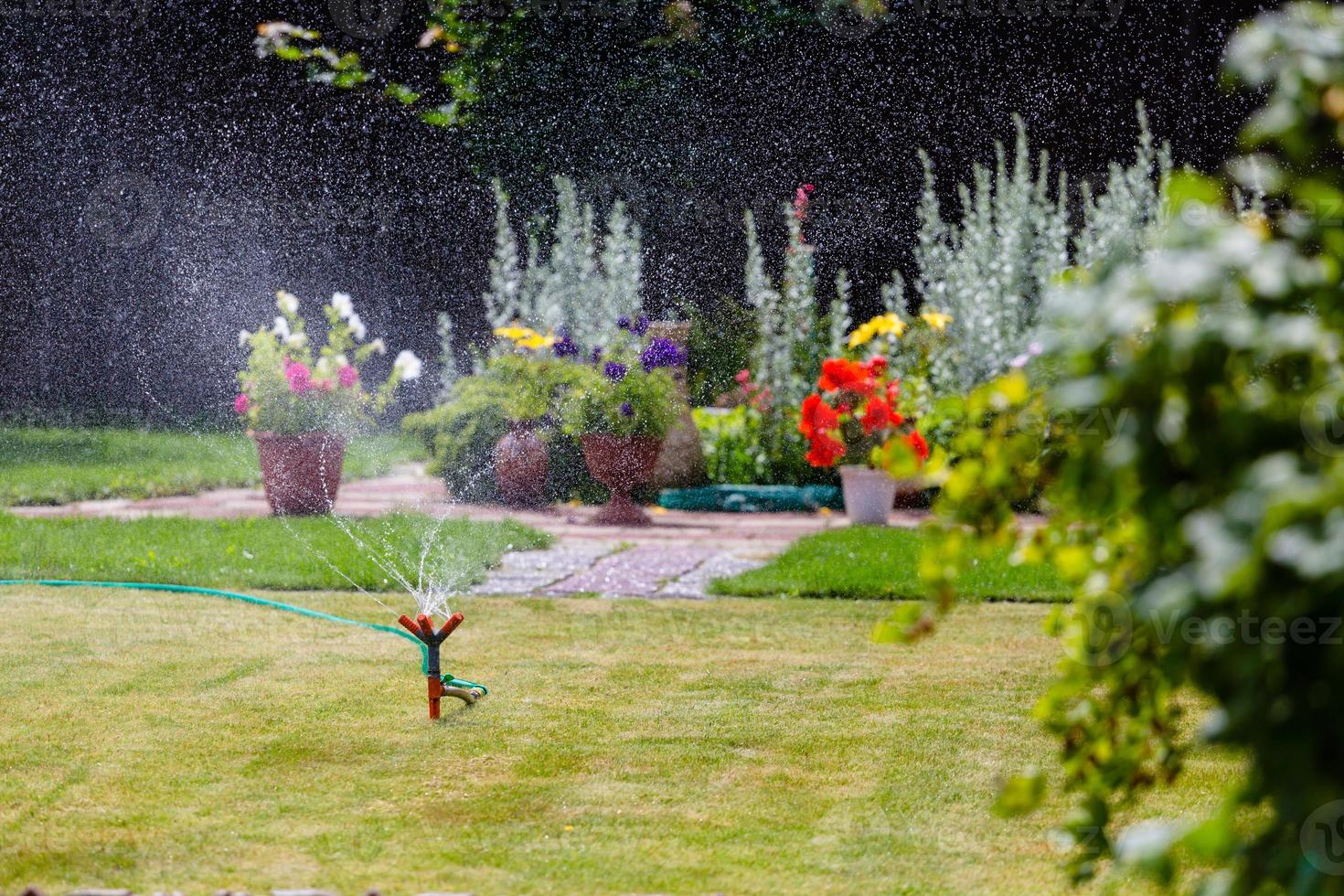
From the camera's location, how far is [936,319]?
6898 mm

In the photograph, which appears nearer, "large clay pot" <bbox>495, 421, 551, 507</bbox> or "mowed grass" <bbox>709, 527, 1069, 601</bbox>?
"mowed grass" <bbox>709, 527, 1069, 601</bbox>

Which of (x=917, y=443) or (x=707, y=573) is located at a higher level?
(x=917, y=443)

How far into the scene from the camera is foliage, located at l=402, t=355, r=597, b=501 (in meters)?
7.10

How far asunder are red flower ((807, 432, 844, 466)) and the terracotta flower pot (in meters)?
0.10

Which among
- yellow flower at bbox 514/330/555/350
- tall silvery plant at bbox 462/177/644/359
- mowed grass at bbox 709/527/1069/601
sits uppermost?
tall silvery plant at bbox 462/177/644/359

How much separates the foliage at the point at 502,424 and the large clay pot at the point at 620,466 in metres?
0.51

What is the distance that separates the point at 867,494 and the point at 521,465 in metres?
1.78

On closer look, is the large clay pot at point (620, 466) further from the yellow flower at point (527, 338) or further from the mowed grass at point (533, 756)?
the mowed grass at point (533, 756)

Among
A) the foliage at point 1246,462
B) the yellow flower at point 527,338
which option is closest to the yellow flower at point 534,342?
the yellow flower at point 527,338

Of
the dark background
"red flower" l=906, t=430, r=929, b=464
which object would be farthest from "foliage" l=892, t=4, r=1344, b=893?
the dark background

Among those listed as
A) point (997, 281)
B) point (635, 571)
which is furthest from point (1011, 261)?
point (635, 571)

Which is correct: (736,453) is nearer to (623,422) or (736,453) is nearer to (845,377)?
(623,422)

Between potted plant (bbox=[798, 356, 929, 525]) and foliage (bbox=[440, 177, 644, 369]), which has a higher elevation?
foliage (bbox=[440, 177, 644, 369])

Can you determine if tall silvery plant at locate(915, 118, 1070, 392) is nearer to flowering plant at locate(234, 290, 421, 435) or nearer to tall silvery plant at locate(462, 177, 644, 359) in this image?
tall silvery plant at locate(462, 177, 644, 359)
